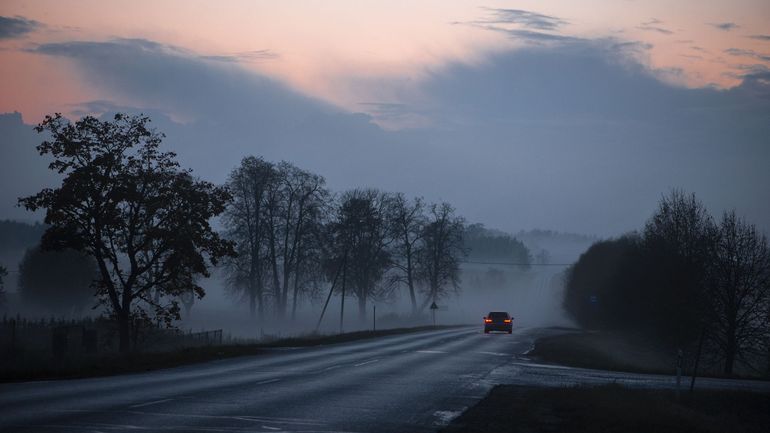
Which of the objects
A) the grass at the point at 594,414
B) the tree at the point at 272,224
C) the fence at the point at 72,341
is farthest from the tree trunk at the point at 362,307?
the grass at the point at 594,414

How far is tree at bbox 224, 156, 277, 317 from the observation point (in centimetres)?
7006

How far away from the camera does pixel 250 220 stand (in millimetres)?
70812

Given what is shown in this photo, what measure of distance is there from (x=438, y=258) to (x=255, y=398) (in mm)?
74577

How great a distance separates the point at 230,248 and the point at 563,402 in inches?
881

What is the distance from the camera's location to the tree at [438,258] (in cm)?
8912

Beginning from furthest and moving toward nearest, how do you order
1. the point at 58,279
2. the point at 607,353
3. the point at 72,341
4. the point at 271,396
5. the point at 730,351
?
1. the point at 58,279
2. the point at 730,351
3. the point at 607,353
4. the point at 72,341
5. the point at 271,396

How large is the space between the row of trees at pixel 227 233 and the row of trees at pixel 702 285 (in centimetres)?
2328

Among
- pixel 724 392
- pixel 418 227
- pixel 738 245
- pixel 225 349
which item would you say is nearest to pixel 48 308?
pixel 418 227

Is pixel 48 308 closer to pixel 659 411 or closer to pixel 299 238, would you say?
pixel 299 238

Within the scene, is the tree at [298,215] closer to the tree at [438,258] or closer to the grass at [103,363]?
the tree at [438,258]

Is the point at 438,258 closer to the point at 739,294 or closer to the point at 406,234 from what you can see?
the point at 406,234

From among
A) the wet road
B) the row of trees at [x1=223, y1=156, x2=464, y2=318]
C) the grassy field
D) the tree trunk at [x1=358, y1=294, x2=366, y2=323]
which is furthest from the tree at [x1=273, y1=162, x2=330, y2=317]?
the wet road

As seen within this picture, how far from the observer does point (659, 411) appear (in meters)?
15.9

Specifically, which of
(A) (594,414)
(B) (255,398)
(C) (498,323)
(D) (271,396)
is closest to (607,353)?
(C) (498,323)
